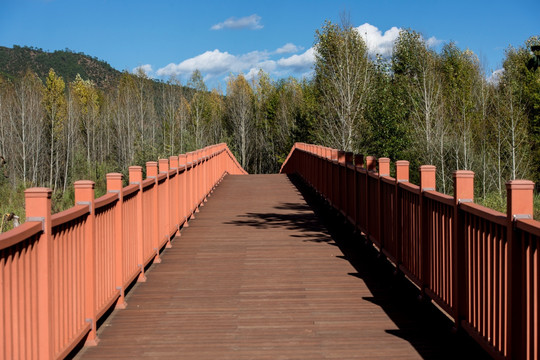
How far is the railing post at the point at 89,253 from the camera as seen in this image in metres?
5.56

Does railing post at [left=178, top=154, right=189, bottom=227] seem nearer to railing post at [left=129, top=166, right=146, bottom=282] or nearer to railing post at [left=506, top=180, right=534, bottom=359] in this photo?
railing post at [left=129, top=166, right=146, bottom=282]

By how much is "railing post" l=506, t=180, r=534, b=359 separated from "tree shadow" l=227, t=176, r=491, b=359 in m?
0.91

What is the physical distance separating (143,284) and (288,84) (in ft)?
321

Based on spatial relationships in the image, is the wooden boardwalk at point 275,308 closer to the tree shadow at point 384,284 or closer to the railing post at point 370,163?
the tree shadow at point 384,284

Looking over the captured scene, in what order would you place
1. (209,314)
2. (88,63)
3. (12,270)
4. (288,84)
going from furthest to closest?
(88,63)
(288,84)
(209,314)
(12,270)

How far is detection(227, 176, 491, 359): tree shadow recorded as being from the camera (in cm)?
549

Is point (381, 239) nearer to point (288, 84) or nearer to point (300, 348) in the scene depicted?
point (300, 348)

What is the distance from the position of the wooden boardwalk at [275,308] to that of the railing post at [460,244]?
290 millimetres

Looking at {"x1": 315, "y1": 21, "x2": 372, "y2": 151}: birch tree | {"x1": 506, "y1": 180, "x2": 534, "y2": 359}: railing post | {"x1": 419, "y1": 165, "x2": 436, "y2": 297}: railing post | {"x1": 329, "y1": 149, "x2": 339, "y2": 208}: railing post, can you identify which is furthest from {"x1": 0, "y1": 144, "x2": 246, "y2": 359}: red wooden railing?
{"x1": 315, "y1": 21, "x2": 372, "y2": 151}: birch tree

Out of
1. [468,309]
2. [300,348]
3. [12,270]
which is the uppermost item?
[12,270]

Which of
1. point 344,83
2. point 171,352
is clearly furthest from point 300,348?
point 344,83

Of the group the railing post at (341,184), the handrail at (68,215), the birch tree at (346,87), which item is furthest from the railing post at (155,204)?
the birch tree at (346,87)

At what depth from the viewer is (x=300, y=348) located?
17.9 ft

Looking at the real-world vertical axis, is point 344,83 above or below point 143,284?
above
